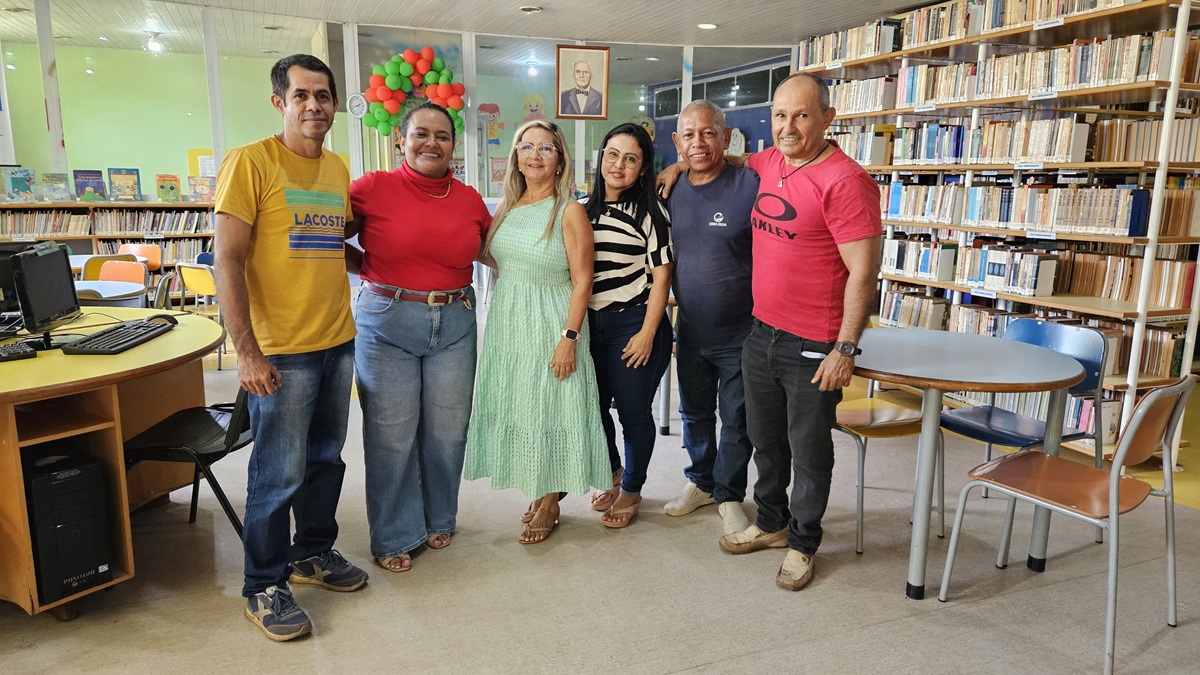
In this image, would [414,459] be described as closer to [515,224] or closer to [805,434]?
[515,224]

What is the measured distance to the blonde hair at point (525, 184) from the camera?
2.57 m

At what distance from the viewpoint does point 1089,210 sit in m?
3.96

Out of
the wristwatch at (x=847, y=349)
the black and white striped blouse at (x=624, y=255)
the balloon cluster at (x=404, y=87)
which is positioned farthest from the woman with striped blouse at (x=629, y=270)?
the balloon cluster at (x=404, y=87)

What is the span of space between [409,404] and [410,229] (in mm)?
573

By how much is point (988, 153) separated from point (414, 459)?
12.5 ft

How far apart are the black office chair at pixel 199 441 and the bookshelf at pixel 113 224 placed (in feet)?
19.2

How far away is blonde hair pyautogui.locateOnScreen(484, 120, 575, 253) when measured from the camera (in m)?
2.57

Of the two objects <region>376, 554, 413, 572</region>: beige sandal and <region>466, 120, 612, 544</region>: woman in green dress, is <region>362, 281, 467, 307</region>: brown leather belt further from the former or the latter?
<region>376, 554, 413, 572</region>: beige sandal

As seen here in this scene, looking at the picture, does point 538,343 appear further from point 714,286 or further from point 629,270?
point 714,286

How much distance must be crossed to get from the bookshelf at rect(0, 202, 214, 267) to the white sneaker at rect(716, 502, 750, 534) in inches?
269

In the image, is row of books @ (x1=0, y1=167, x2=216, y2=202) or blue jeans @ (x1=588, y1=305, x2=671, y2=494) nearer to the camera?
blue jeans @ (x1=588, y1=305, x2=671, y2=494)

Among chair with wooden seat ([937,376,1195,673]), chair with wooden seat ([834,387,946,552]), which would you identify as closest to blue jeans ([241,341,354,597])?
chair with wooden seat ([834,387,946,552])

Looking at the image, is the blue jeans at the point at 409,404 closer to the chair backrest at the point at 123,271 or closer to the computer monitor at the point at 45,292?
the computer monitor at the point at 45,292

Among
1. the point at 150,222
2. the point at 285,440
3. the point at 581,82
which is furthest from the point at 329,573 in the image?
the point at 581,82
